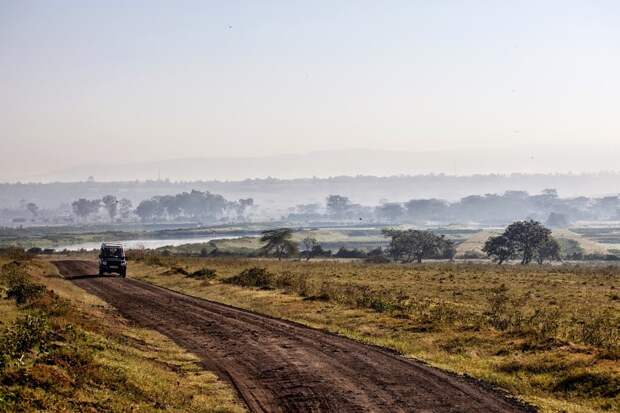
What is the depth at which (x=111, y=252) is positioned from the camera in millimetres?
64125

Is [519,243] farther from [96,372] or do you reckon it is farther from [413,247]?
[96,372]

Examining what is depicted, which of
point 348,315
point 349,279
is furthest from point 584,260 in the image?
point 348,315

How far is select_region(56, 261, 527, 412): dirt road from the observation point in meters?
18.0

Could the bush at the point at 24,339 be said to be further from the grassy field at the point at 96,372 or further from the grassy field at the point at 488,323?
the grassy field at the point at 488,323

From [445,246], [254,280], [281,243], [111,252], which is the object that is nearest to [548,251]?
[445,246]

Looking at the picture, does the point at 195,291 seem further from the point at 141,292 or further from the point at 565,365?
the point at 565,365

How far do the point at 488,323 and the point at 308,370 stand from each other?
1366 cm

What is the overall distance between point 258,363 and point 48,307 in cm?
1327

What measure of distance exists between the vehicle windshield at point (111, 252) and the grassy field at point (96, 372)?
33509 millimetres

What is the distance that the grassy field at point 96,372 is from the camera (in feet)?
51.8

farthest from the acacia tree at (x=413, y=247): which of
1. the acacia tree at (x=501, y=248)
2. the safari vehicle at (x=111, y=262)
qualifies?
the safari vehicle at (x=111, y=262)

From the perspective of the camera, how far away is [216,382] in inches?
820

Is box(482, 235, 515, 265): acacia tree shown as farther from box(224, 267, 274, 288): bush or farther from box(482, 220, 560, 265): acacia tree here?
box(224, 267, 274, 288): bush

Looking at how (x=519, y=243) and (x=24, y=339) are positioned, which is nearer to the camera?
(x=24, y=339)
